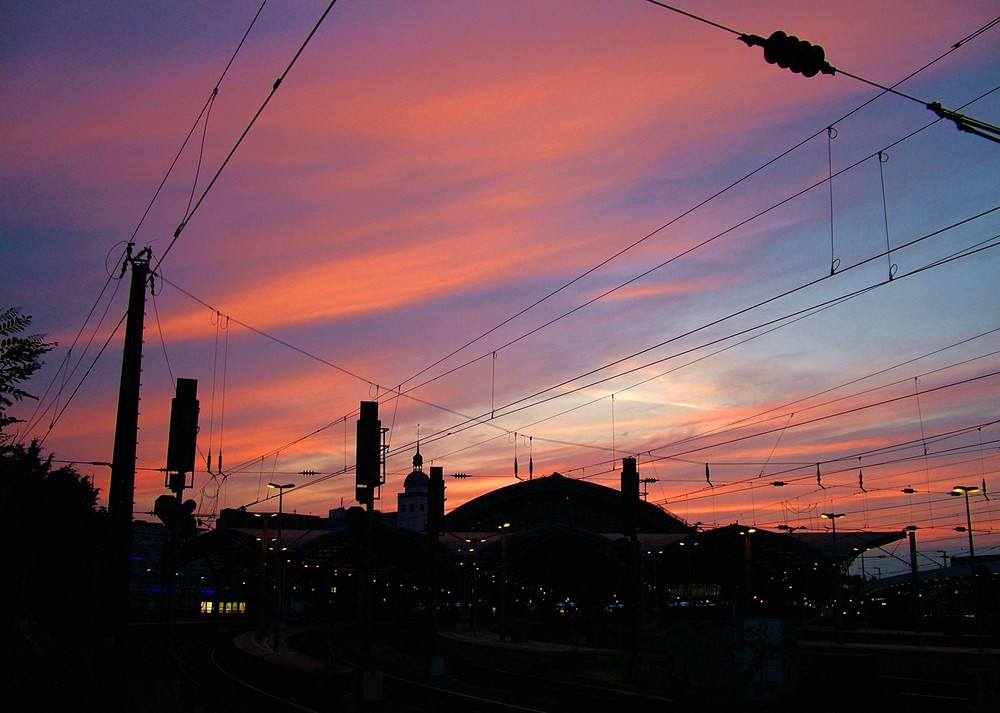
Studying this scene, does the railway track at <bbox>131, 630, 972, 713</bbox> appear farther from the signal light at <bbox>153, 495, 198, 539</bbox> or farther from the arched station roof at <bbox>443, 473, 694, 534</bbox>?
the arched station roof at <bbox>443, 473, 694, 534</bbox>

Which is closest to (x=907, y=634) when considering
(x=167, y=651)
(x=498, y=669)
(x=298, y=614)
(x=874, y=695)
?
(x=498, y=669)

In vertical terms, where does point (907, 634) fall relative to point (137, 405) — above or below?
below

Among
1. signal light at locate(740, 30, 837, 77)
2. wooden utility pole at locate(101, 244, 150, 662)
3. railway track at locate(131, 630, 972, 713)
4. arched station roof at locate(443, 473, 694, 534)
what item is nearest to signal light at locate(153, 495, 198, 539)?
wooden utility pole at locate(101, 244, 150, 662)

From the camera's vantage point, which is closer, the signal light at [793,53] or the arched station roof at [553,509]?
the signal light at [793,53]

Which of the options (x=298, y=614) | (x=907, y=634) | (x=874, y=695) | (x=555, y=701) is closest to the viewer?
(x=874, y=695)

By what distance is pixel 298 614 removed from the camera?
4894 inches

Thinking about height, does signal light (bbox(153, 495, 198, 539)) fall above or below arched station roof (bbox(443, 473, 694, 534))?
below

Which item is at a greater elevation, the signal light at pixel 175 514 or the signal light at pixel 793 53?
the signal light at pixel 793 53

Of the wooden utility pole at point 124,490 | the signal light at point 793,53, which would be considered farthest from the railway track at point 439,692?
the signal light at point 793,53

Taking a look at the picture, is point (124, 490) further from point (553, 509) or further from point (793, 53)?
point (553, 509)

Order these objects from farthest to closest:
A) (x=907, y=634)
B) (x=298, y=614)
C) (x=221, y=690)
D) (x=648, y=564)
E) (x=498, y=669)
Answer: (x=298, y=614) < (x=648, y=564) < (x=907, y=634) < (x=498, y=669) < (x=221, y=690)

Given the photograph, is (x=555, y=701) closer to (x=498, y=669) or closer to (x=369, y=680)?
(x=369, y=680)

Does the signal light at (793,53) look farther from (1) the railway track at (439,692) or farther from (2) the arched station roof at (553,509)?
(2) the arched station roof at (553,509)

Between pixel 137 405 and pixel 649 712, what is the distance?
60.7 ft
